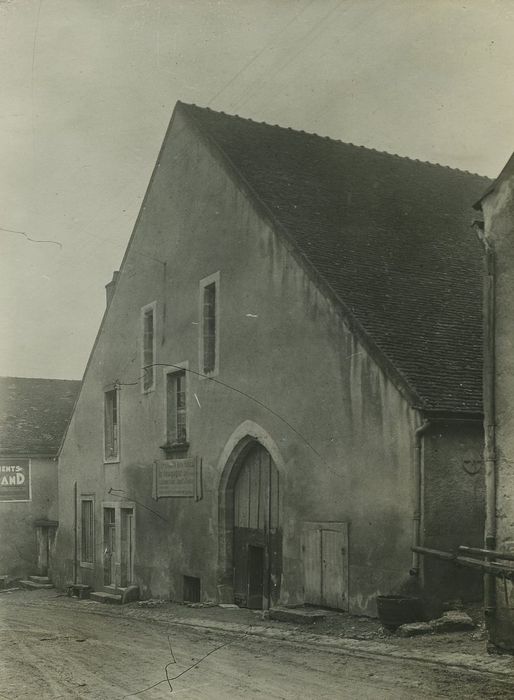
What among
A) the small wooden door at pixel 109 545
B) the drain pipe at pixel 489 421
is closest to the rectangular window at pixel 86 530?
the small wooden door at pixel 109 545

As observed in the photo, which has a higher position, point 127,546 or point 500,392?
point 500,392

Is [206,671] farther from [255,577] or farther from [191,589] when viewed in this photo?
[191,589]

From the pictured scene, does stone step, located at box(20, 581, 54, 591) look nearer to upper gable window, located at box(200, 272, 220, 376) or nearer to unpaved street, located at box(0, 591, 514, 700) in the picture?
upper gable window, located at box(200, 272, 220, 376)

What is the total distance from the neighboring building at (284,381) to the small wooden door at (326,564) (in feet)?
0.10

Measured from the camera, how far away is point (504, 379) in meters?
9.76

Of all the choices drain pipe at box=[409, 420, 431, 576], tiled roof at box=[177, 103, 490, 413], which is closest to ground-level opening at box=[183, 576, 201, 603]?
drain pipe at box=[409, 420, 431, 576]

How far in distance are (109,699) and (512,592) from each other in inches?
179

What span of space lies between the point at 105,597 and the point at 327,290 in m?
10.5

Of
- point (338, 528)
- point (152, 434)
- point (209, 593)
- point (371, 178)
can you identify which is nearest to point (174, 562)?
point (209, 593)

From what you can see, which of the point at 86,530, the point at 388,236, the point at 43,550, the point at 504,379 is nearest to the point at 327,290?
the point at 388,236

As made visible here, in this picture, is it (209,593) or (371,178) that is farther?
(371,178)

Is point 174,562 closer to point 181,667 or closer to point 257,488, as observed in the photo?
point 257,488

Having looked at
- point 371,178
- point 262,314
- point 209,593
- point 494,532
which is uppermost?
point 371,178

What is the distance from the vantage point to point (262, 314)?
49.9 ft
